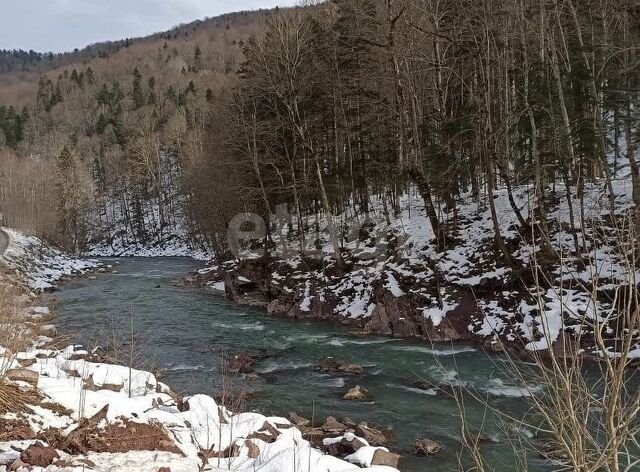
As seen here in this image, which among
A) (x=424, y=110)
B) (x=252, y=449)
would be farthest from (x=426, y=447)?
(x=424, y=110)

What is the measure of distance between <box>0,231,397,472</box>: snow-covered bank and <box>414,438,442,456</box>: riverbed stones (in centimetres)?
103

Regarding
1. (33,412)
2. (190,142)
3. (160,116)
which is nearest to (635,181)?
(33,412)

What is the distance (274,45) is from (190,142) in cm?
2911

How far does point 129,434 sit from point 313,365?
7.41m

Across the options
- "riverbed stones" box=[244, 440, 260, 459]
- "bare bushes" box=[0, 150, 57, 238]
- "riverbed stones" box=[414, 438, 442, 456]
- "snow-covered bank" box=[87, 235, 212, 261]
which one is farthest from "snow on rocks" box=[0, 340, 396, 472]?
"bare bushes" box=[0, 150, 57, 238]

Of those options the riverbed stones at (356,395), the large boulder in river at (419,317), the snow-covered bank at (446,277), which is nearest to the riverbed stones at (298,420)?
the riverbed stones at (356,395)

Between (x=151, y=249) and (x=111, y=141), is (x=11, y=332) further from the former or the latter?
(x=111, y=141)

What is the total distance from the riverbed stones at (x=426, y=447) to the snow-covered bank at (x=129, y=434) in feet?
3.38

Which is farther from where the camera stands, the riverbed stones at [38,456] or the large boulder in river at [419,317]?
the large boulder in river at [419,317]

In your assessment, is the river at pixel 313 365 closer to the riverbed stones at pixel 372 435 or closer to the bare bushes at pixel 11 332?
the riverbed stones at pixel 372 435

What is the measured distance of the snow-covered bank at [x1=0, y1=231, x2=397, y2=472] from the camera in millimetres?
4820

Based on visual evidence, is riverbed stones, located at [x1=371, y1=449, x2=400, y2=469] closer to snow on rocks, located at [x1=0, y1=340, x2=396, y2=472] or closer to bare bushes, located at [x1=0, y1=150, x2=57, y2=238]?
snow on rocks, located at [x1=0, y1=340, x2=396, y2=472]

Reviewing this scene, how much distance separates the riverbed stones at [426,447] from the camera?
7.55 meters

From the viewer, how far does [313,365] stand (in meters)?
12.5
